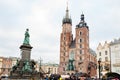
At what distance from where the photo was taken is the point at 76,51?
97875 millimetres

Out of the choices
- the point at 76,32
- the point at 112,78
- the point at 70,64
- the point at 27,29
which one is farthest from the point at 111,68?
the point at 112,78

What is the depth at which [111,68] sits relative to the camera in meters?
60.9

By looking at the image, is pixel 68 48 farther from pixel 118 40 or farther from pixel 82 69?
pixel 118 40

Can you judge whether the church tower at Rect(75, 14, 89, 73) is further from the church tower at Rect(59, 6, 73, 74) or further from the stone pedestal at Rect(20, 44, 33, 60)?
the stone pedestal at Rect(20, 44, 33, 60)

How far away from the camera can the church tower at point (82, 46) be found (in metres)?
93.1

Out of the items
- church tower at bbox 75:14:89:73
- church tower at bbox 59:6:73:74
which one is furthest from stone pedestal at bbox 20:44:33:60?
church tower at bbox 59:6:73:74

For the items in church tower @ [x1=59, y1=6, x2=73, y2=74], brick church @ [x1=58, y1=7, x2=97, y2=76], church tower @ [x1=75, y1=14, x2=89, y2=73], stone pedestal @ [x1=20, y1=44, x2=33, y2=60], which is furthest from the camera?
church tower @ [x1=59, y1=6, x2=73, y2=74]

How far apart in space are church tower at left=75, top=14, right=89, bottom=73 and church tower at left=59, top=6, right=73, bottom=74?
6954mm

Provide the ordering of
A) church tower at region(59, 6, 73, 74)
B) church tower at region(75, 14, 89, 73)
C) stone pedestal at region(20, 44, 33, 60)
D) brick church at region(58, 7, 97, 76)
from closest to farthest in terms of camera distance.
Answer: stone pedestal at region(20, 44, 33, 60), church tower at region(75, 14, 89, 73), brick church at region(58, 7, 97, 76), church tower at region(59, 6, 73, 74)

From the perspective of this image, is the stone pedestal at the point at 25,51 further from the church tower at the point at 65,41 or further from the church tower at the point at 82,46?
the church tower at the point at 65,41

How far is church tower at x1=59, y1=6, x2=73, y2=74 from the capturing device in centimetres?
10194

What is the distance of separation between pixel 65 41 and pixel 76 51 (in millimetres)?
10380

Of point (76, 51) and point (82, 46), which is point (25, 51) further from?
point (76, 51)

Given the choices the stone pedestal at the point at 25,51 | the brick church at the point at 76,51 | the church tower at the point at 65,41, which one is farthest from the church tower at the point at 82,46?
the stone pedestal at the point at 25,51
